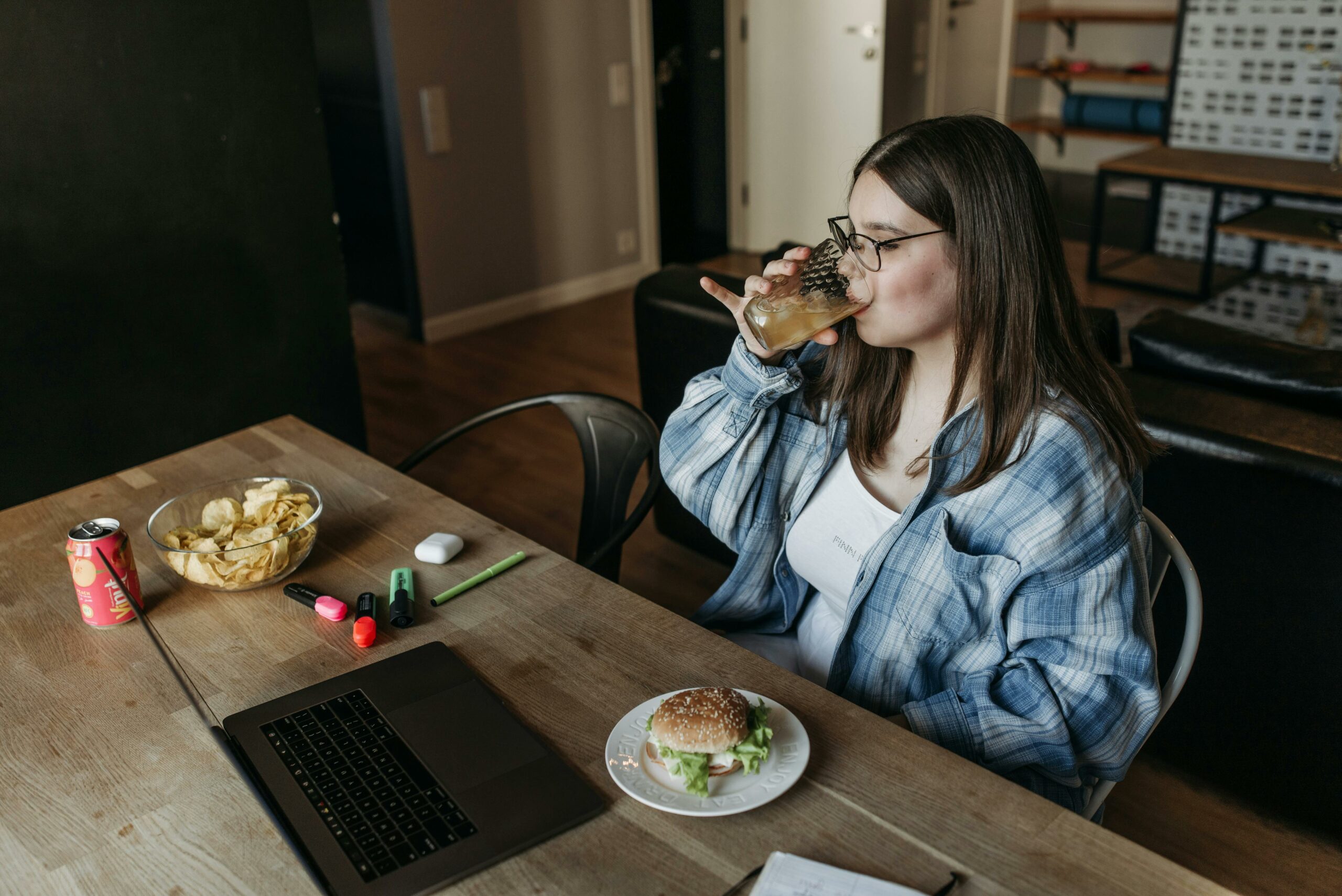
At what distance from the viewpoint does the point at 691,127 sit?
554 centimetres

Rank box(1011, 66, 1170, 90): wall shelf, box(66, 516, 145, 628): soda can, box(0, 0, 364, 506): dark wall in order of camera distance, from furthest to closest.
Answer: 1. box(1011, 66, 1170, 90): wall shelf
2. box(0, 0, 364, 506): dark wall
3. box(66, 516, 145, 628): soda can

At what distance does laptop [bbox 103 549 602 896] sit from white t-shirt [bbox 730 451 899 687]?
0.50 meters

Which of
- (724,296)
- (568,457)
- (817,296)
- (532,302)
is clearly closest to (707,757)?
(817,296)

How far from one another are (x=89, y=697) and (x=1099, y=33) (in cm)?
744

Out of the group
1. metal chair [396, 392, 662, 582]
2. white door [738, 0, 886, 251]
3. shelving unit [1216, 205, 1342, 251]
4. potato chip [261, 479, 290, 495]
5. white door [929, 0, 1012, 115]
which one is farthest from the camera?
white door [929, 0, 1012, 115]

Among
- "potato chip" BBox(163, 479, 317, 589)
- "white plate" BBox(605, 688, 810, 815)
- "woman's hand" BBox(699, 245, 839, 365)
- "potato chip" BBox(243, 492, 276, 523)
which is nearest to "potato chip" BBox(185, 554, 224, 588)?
"potato chip" BBox(163, 479, 317, 589)

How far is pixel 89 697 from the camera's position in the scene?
121cm

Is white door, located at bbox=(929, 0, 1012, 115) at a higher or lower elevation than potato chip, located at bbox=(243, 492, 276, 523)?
higher

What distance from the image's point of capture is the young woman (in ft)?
3.93

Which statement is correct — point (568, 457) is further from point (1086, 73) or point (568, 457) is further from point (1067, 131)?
point (1086, 73)

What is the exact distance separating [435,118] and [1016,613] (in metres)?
3.79

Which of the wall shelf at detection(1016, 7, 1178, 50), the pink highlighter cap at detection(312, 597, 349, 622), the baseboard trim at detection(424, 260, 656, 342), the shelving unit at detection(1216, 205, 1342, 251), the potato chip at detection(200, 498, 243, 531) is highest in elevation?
the wall shelf at detection(1016, 7, 1178, 50)

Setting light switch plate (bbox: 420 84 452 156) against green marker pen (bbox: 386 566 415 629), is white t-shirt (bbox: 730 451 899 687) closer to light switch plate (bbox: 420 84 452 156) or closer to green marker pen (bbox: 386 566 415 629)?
green marker pen (bbox: 386 566 415 629)

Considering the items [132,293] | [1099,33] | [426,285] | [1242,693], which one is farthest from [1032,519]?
[1099,33]
